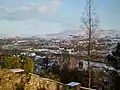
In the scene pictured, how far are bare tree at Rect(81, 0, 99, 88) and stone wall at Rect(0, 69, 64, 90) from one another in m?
1.88

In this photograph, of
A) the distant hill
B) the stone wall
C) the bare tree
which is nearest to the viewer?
the stone wall

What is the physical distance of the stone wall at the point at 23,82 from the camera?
334cm

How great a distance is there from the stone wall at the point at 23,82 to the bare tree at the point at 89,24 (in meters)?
1.88

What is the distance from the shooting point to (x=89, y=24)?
5316 millimetres

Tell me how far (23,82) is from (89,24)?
2.31m

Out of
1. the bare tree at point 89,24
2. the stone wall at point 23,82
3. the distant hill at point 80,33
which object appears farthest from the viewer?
the bare tree at point 89,24

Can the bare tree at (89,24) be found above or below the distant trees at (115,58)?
above

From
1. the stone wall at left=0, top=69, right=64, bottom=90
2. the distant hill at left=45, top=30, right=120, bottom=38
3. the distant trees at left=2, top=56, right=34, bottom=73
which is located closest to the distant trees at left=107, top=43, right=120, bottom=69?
the distant hill at left=45, top=30, right=120, bottom=38

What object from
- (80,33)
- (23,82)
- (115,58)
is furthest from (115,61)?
(23,82)

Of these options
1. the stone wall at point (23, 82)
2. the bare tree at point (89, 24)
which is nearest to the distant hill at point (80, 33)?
the bare tree at point (89, 24)

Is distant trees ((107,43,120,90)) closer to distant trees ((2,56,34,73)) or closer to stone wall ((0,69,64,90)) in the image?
distant trees ((2,56,34,73))

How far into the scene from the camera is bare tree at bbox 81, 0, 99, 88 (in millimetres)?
5234

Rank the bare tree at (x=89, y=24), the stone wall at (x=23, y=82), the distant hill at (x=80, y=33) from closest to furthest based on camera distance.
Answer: the stone wall at (x=23, y=82) → the distant hill at (x=80, y=33) → the bare tree at (x=89, y=24)

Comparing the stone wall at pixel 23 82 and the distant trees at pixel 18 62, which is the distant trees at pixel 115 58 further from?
the stone wall at pixel 23 82
